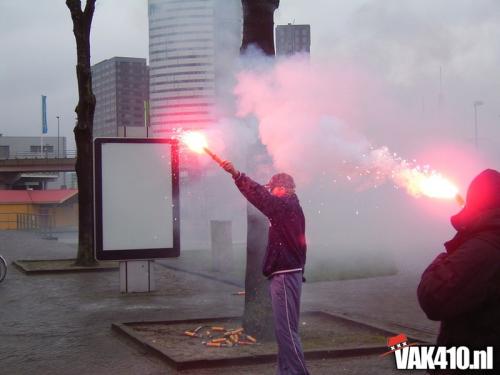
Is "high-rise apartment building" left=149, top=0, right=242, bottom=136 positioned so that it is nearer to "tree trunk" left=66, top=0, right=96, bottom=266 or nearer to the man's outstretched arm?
the man's outstretched arm

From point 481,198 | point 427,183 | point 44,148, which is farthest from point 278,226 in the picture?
point 44,148

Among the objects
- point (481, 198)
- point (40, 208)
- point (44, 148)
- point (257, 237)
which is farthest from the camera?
point (44, 148)

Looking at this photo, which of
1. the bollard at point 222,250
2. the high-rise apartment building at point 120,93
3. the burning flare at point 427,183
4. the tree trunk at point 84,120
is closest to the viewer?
Answer: the burning flare at point 427,183

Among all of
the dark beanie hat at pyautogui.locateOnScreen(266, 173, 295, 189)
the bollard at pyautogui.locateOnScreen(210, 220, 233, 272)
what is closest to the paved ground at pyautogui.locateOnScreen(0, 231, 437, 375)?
the bollard at pyautogui.locateOnScreen(210, 220, 233, 272)

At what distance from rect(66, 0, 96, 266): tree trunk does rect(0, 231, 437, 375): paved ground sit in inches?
57.1

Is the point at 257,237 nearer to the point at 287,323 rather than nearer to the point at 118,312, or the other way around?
the point at 287,323

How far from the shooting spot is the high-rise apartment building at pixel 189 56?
965cm

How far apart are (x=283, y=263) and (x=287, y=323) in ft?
1.65

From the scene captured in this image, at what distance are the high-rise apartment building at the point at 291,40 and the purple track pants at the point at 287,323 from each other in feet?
13.7

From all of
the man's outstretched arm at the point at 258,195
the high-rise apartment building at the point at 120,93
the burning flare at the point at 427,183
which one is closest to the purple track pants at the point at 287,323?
the man's outstretched arm at the point at 258,195

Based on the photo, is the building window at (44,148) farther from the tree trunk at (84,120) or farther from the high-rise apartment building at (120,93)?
the tree trunk at (84,120)

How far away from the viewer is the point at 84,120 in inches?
671

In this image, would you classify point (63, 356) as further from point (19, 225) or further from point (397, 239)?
point (19, 225)

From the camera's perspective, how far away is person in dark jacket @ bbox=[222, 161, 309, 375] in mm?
5672
